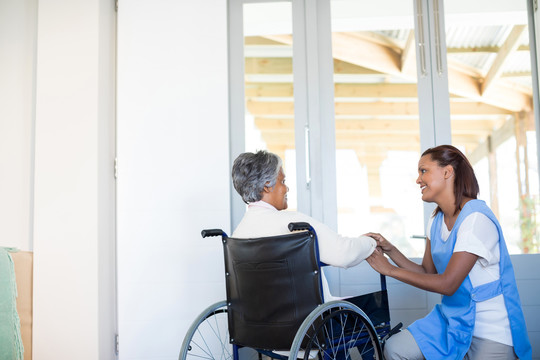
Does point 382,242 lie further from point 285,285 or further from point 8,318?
point 8,318

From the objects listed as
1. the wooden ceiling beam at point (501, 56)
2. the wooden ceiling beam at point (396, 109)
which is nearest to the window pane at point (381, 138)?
the wooden ceiling beam at point (396, 109)

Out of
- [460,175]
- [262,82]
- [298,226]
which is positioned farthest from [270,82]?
[298,226]

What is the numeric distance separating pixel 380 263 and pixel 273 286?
456 millimetres

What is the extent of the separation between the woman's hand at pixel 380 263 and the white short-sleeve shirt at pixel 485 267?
26 cm

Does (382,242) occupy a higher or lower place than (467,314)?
higher

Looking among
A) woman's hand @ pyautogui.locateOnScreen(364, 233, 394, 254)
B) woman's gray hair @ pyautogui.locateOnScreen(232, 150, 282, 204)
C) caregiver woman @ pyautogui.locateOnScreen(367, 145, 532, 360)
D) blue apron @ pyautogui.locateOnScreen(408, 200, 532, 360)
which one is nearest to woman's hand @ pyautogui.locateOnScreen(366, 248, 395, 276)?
caregiver woman @ pyautogui.locateOnScreen(367, 145, 532, 360)

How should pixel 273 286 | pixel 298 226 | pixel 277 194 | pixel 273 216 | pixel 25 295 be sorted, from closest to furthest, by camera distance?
1. pixel 298 226
2. pixel 273 286
3. pixel 273 216
4. pixel 277 194
5. pixel 25 295

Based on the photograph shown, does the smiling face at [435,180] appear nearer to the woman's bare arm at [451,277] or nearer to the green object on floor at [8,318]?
the woman's bare arm at [451,277]

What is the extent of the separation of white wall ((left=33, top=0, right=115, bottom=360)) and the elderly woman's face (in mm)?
1160

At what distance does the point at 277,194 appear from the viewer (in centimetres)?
225

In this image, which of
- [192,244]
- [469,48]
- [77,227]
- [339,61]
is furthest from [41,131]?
[469,48]

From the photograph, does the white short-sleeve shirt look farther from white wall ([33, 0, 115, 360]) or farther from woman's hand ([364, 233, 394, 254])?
white wall ([33, 0, 115, 360])

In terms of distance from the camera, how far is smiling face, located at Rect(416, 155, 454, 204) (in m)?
2.19

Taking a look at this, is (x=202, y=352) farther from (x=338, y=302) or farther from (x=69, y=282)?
(x=338, y=302)
